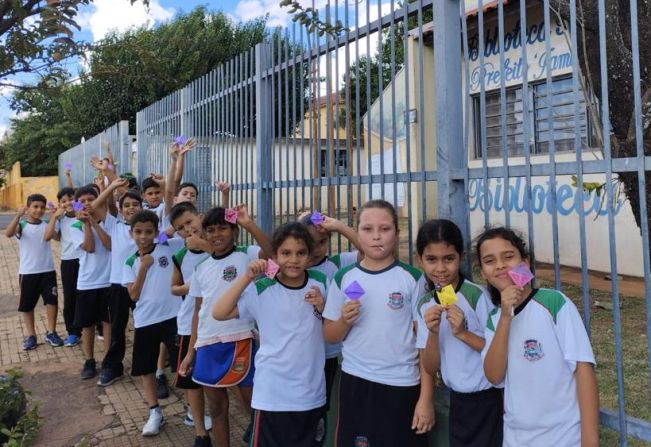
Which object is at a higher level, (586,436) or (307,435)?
(586,436)

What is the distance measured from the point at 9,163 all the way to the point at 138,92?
Answer: 71.7 feet

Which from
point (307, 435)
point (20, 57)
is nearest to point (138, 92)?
point (20, 57)

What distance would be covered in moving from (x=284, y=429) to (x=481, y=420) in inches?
35.4

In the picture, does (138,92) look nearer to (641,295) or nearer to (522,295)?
(641,295)

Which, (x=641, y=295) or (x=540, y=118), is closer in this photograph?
(x=641, y=295)

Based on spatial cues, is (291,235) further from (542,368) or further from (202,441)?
(202,441)

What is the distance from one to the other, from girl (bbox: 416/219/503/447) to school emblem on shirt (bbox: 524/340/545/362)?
0.20 meters

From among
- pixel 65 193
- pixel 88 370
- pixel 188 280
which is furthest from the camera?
pixel 65 193

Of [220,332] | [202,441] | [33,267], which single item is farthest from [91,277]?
[220,332]

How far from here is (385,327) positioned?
2213 millimetres

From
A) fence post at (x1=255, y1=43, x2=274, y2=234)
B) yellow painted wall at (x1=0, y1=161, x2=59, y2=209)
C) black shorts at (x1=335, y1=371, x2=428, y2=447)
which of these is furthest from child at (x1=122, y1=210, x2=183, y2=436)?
yellow painted wall at (x1=0, y1=161, x2=59, y2=209)

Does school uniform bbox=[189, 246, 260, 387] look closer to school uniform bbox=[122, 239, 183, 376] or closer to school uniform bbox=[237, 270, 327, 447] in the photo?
school uniform bbox=[237, 270, 327, 447]

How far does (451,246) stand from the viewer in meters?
2.14

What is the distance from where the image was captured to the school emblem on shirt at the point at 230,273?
118 inches
